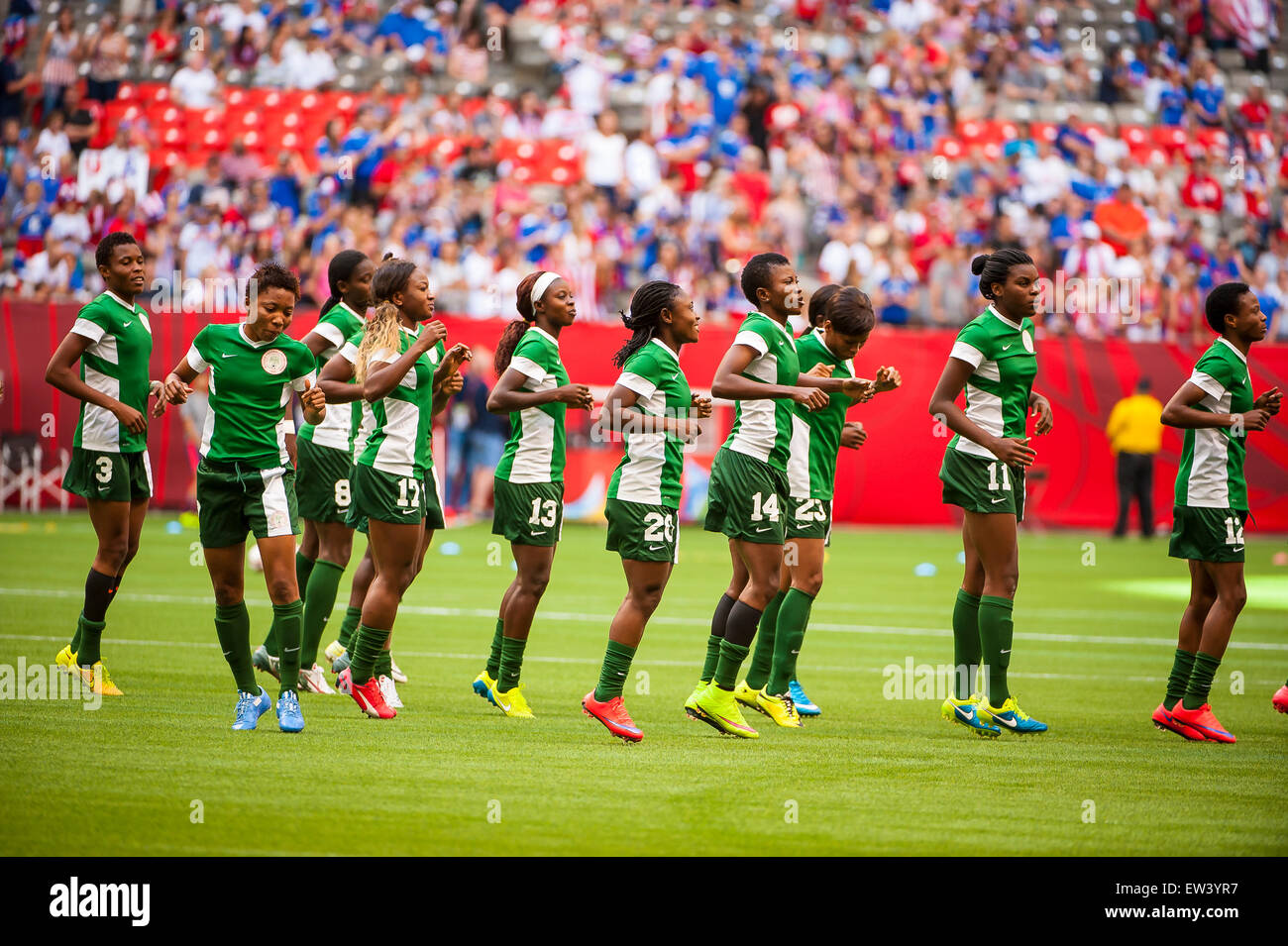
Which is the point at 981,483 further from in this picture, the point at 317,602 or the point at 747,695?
the point at 317,602

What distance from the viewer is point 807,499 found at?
9.08 m

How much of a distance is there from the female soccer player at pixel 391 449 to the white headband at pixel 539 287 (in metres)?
0.47

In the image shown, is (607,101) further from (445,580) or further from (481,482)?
(445,580)

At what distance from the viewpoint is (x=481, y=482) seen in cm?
2273

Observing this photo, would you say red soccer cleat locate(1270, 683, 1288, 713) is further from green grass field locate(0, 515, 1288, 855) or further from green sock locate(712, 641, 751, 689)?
green sock locate(712, 641, 751, 689)

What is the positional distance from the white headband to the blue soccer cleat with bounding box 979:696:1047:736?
3.34 m

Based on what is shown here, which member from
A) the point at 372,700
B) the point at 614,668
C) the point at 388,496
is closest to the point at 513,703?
the point at 372,700

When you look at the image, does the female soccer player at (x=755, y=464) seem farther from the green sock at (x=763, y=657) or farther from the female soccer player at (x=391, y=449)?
the female soccer player at (x=391, y=449)

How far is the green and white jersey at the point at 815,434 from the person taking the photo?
29.9 ft

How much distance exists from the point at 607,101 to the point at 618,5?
9.29 ft

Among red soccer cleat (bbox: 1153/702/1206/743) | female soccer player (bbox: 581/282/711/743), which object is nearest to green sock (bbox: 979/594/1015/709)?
red soccer cleat (bbox: 1153/702/1206/743)

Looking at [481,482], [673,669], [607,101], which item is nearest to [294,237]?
[481,482]

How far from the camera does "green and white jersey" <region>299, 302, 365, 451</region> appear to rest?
9.35m

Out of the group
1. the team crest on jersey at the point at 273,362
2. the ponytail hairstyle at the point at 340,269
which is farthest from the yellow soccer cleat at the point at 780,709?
the ponytail hairstyle at the point at 340,269
